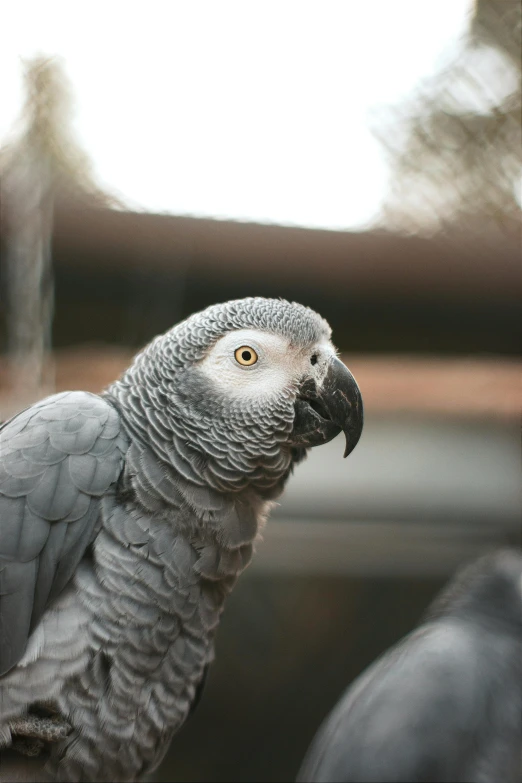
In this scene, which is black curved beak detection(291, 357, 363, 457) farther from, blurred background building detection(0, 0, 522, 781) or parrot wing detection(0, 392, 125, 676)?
blurred background building detection(0, 0, 522, 781)

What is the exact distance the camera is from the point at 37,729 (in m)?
1.28

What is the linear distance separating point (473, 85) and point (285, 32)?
555mm

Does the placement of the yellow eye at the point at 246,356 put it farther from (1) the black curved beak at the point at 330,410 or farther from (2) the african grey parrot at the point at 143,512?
(1) the black curved beak at the point at 330,410

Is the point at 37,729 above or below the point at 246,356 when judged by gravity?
below

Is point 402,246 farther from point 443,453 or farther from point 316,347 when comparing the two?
point 443,453

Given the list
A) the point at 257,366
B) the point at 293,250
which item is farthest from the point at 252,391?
the point at 293,250

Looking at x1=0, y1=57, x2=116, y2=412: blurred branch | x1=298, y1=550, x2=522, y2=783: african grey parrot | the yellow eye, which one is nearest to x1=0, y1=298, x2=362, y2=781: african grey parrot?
the yellow eye

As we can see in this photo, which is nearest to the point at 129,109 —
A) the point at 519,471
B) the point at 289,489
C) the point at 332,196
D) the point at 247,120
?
the point at 247,120

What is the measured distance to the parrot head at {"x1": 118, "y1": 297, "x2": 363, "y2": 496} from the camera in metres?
1.39

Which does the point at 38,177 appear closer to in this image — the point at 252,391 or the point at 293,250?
the point at 293,250

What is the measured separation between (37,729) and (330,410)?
91 centimetres

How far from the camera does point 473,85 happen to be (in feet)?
5.78

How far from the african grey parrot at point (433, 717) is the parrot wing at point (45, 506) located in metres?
0.84

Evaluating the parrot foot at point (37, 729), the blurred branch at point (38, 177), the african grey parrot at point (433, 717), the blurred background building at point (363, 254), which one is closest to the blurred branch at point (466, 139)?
the blurred background building at point (363, 254)
